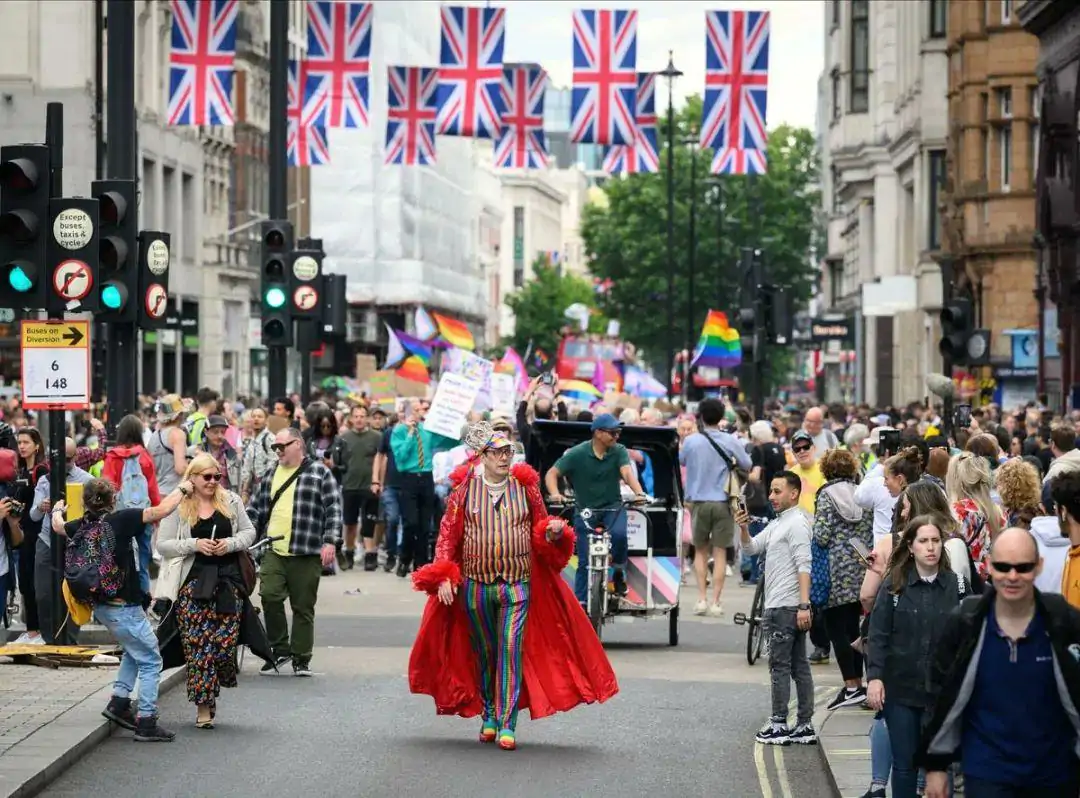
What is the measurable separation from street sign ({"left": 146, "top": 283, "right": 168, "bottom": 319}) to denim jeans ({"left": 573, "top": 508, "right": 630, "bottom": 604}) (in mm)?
3344

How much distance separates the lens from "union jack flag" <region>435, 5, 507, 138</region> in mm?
39000

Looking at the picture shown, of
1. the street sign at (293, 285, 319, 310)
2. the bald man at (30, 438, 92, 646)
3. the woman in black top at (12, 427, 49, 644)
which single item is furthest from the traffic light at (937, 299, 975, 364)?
the bald man at (30, 438, 92, 646)

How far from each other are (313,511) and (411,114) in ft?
86.2

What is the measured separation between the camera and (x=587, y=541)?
18297mm

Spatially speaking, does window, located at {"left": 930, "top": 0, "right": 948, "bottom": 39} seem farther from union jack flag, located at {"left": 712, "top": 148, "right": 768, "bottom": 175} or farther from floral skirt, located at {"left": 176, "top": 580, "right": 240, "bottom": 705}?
floral skirt, located at {"left": 176, "top": 580, "right": 240, "bottom": 705}

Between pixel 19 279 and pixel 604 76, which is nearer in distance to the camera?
pixel 19 279

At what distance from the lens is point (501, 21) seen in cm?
3900

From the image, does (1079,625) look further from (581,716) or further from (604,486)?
(604,486)

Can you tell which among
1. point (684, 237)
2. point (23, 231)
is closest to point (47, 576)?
point (23, 231)

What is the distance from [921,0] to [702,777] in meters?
44.8

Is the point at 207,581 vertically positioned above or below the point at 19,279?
below

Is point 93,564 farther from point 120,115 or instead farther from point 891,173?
point 891,173

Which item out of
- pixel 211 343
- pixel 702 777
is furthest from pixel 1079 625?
pixel 211 343

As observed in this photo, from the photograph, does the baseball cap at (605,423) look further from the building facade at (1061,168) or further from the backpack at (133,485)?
the building facade at (1061,168)
